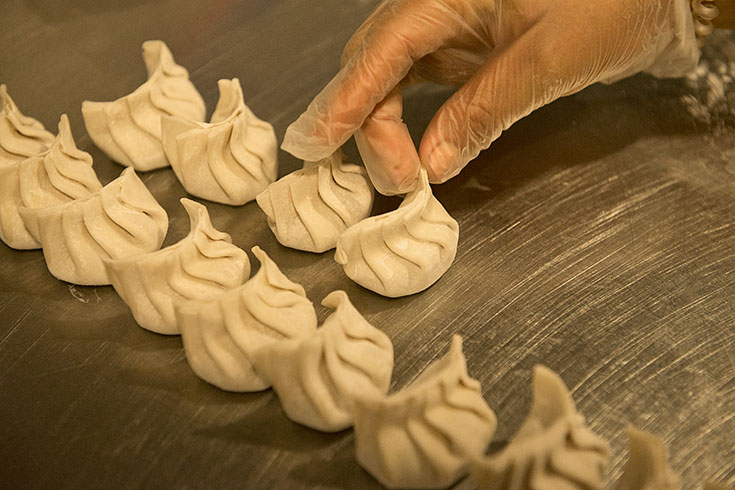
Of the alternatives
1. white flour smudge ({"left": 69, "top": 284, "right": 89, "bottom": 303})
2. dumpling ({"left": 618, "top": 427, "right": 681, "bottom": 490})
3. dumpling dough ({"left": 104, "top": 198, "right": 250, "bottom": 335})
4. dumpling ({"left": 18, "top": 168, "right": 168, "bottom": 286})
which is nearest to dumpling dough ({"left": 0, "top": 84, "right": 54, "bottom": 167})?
dumpling ({"left": 18, "top": 168, "right": 168, "bottom": 286})

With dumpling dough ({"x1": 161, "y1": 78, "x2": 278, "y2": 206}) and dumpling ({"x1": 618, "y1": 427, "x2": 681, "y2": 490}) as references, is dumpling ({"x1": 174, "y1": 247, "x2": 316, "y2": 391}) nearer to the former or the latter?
dumpling dough ({"x1": 161, "y1": 78, "x2": 278, "y2": 206})

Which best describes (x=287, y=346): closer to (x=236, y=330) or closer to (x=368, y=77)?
(x=236, y=330)

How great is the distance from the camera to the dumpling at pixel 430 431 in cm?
155

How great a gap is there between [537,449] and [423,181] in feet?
2.93

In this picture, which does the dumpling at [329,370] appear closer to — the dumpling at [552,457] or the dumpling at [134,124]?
the dumpling at [552,457]

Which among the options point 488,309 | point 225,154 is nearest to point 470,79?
point 488,309

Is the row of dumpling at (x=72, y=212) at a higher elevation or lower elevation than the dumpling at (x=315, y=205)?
higher

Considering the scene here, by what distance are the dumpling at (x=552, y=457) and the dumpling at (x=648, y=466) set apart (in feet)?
0.20

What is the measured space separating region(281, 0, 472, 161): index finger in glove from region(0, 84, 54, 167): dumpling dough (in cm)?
86

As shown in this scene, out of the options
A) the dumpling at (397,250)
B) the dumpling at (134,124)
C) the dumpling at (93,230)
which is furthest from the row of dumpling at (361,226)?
the dumpling at (134,124)

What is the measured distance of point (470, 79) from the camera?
215 cm

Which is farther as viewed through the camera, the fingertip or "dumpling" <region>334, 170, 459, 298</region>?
the fingertip

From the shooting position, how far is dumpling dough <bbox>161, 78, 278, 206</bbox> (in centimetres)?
223

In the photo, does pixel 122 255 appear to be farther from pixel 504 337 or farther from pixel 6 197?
pixel 504 337
